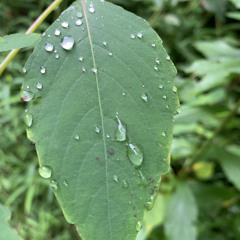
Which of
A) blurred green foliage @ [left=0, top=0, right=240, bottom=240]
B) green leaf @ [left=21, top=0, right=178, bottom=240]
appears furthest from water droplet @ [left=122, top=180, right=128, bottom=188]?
blurred green foliage @ [left=0, top=0, right=240, bottom=240]

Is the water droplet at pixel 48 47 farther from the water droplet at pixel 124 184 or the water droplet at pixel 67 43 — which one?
the water droplet at pixel 124 184

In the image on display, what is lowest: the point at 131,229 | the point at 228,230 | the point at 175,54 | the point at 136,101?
the point at 228,230

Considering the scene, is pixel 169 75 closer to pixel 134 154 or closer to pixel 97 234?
pixel 134 154

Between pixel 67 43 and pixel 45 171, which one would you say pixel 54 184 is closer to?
pixel 45 171

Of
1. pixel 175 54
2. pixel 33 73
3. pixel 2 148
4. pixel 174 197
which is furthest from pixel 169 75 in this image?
pixel 175 54

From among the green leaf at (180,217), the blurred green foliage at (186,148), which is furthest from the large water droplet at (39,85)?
the green leaf at (180,217)

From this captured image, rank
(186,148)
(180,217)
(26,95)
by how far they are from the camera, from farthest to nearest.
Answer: (186,148) < (180,217) < (26,95)

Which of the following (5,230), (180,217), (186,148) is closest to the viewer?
(5,230)

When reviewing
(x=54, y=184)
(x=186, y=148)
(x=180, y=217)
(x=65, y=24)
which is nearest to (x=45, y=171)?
(x=54, y=184)
